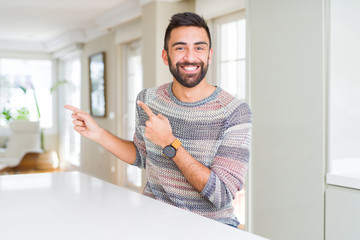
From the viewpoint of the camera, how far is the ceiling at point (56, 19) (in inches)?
209

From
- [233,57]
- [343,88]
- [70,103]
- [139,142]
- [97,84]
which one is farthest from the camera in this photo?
[70,103]

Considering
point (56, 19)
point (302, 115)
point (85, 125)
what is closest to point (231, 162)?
point (85, 125)

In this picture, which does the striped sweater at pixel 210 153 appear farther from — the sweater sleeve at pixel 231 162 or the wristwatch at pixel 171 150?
the wristwatch at pixel 171 150

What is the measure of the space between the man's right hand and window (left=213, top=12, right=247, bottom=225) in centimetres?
233

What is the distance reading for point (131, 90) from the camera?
616 centimetres

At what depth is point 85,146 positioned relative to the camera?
741 centimetres

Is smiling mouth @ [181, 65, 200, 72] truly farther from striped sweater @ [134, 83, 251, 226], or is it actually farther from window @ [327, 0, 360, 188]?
window @ [327, 0, 360, 188]

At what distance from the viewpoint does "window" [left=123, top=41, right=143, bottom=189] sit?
5945 mm

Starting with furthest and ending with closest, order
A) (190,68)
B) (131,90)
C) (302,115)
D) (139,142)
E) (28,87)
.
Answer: (28,87) < (131,90) < (302,115) < (139,142) < (190,68)

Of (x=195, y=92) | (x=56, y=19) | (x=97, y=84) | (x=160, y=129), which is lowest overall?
(x=160, y=129)

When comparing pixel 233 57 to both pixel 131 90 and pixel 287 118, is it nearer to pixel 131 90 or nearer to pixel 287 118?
pixel 287 118

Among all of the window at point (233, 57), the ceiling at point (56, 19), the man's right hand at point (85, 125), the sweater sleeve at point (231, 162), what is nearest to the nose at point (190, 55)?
the sweater sleeve at point (231, 162)

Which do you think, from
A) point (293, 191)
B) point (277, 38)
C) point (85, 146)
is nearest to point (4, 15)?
point (85, 146)

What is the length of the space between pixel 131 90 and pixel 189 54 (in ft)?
15.7
